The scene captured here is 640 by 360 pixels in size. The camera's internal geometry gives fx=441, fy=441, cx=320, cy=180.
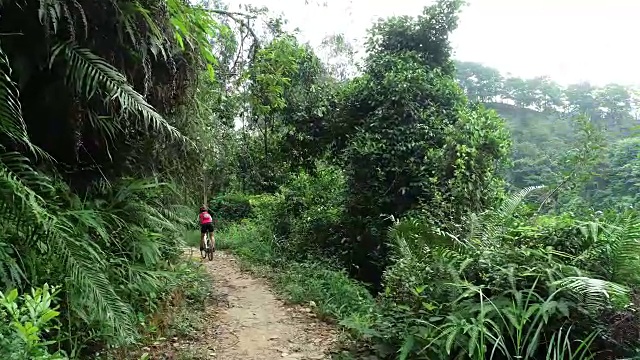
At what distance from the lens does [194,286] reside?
21.2ft

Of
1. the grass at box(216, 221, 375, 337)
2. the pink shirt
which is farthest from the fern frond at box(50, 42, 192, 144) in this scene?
the pink shirt

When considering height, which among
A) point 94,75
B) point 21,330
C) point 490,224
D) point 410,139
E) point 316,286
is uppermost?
point 410,139

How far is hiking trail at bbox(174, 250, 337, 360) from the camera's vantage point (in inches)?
177

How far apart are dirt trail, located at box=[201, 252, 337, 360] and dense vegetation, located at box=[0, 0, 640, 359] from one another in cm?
37

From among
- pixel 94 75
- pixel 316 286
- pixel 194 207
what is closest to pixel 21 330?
pixel 94 75

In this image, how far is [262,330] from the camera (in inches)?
209

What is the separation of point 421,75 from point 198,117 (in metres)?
4.92

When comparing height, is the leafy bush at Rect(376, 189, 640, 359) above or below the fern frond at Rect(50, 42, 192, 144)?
below

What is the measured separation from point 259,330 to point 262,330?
0.12ft

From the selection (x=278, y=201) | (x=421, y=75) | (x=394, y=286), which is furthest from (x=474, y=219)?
(x=278, y=201)

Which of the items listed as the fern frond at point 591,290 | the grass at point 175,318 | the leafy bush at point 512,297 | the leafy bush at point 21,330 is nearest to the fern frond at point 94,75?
the leafy bush at point 21,330

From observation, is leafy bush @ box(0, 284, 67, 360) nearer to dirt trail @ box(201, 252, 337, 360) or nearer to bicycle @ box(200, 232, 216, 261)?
dirt trail @ box(201, 252, 337, 360)

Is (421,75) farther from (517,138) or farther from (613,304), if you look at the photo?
(517,138)

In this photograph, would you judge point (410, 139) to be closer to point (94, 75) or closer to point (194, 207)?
point (194, 207)
